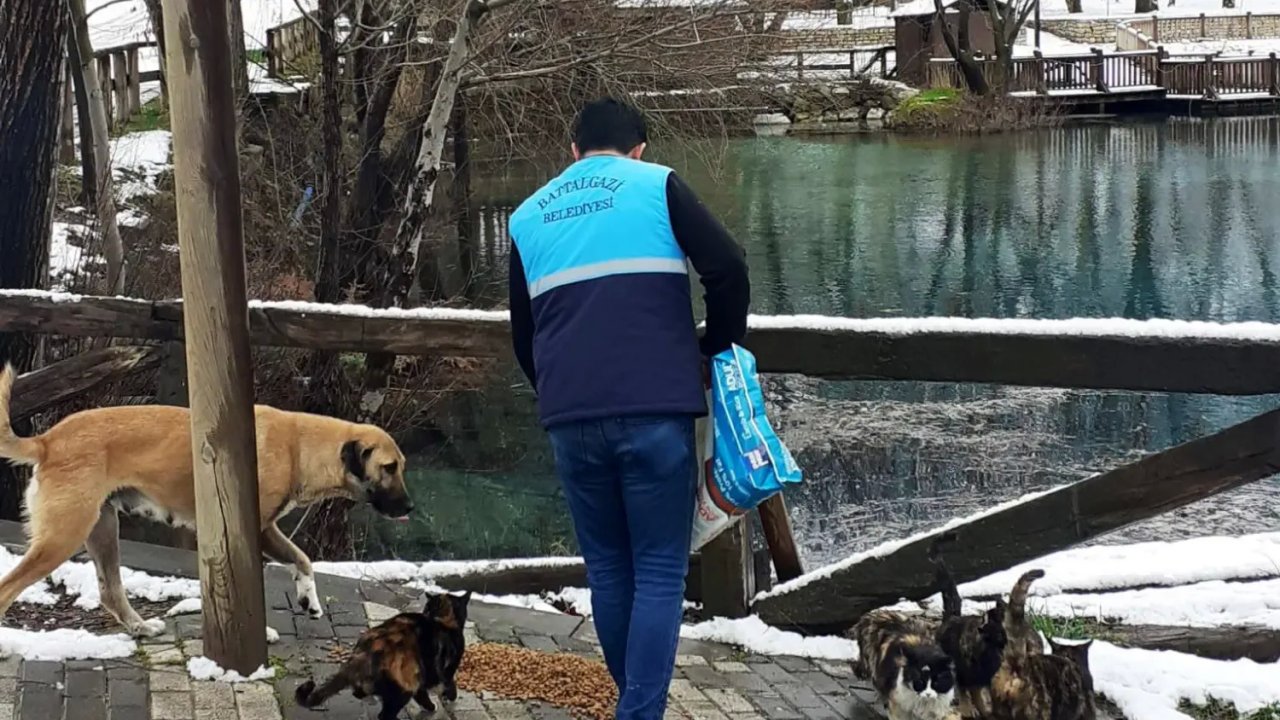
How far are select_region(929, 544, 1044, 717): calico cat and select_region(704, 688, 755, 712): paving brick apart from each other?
73cm

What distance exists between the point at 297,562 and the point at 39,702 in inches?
43.7

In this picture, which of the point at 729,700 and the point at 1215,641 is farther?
the point at 1215,641

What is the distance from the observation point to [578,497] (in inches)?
164

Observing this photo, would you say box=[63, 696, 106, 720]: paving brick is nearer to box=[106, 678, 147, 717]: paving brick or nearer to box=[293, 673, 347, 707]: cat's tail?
box=[106, 678, 147, 717]: paving brick

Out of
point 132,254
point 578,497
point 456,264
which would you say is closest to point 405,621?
point 578,497

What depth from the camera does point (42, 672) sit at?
187 inches

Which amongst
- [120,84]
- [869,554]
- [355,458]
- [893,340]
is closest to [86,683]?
[355,458]

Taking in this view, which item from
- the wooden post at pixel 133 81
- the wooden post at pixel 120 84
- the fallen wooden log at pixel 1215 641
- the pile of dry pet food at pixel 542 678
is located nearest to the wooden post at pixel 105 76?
the wooden post at pixel 120 84

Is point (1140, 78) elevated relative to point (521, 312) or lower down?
elevated

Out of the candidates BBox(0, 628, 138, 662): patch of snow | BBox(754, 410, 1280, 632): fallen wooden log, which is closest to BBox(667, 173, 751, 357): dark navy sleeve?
BBox(754, 410, 1280, 632): fallen wooden log

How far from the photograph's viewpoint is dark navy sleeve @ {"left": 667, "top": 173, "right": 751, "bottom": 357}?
394 cm

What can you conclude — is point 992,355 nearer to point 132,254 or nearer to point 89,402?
point 89,402

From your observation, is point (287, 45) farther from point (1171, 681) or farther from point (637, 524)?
point (1171, 681)

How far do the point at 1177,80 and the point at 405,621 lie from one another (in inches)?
1820
